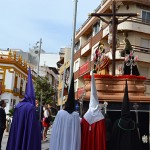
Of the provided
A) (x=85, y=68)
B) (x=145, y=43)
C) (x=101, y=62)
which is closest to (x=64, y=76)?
(x=85, y=68)

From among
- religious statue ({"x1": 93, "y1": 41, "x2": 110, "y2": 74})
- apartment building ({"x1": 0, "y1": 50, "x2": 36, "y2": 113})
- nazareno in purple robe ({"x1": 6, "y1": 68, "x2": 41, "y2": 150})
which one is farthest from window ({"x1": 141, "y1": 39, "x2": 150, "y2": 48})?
nazareno in purple robe ({"x1": 6, "y1": 68, "x2": 41, "y2": 150})

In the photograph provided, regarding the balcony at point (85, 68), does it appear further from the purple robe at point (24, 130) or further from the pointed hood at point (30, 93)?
the purple robe at point (24, 130)

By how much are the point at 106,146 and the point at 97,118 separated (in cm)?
69

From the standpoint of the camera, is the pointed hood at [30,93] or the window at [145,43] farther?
the window at [145,43]

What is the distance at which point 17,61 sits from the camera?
169ft

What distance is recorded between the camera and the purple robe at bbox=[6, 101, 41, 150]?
7.30m

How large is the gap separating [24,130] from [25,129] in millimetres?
29

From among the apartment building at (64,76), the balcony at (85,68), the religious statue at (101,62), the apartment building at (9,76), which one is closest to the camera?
the religious statue at (101,62)

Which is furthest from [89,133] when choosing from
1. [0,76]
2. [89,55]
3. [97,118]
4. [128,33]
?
[0,76]

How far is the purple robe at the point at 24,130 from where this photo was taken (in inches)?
287

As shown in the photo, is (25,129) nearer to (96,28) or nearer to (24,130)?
(24,130)

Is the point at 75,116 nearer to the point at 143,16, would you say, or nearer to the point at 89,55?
the point at 143,16

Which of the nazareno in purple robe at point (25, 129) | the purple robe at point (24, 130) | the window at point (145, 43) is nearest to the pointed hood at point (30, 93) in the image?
the nazareno in purple robe at point (25, 129)

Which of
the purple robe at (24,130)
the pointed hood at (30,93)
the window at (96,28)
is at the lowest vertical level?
the purple robe at (24,130)
